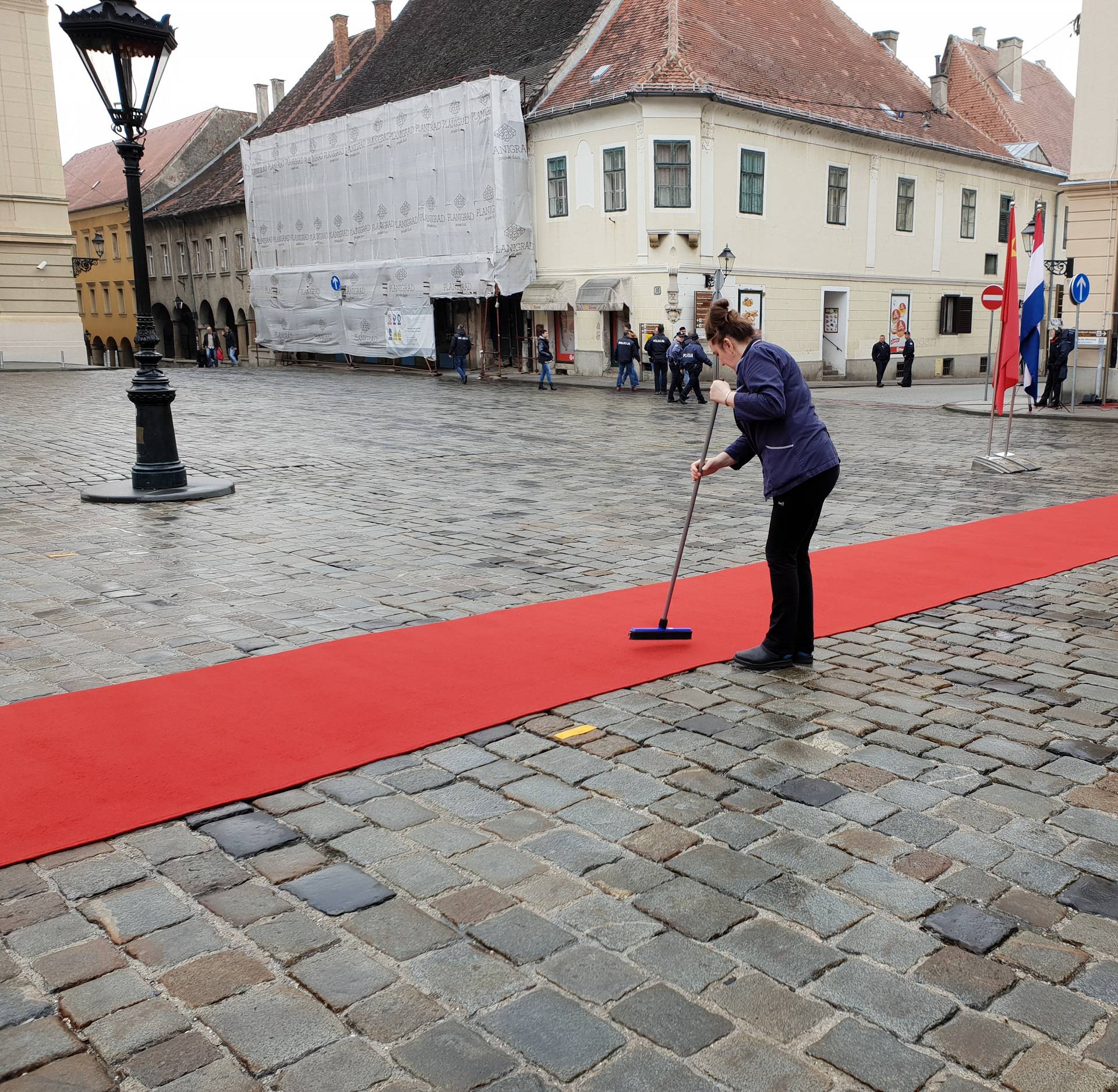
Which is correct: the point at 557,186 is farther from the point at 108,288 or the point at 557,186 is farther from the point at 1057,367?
the point at 108,288

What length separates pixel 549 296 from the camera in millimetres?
32656

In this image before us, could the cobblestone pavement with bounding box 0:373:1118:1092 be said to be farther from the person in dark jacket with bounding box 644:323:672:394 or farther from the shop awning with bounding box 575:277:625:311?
the shop awning with bounding box 575:277:625:311

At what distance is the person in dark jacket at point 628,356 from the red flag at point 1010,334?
48.4 feet

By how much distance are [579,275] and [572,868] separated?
29.8 m

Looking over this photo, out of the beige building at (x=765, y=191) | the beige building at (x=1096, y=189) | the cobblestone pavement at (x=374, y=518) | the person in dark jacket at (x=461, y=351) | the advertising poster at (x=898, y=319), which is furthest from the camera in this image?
the advertising poster at (x=898, y=319)

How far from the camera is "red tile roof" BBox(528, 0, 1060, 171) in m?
30.1

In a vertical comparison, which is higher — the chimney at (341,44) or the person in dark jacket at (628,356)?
the chimney at (341,44)

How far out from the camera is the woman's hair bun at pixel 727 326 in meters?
5.24

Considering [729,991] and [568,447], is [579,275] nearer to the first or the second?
[568,447]

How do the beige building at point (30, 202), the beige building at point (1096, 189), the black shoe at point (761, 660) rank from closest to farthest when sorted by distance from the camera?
the black shoe at point (761, 660), the beige building at point (1096, 189), the beige building at point (30, 202)

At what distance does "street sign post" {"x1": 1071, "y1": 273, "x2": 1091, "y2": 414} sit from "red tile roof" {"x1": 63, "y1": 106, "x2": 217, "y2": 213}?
43.9 m

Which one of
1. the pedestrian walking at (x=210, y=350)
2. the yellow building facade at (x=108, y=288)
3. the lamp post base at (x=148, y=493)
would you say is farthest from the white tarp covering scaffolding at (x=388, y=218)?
the lamp post base at (x=148, y=493)

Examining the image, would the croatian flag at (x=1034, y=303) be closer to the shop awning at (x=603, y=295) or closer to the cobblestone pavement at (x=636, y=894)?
the cobblestone pavement at (x=636, y=894)

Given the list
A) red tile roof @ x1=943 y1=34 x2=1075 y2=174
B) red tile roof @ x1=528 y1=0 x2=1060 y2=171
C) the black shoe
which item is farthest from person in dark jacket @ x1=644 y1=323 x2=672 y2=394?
red tile roof @ x1=943 y1=34 x2=1075 y2=174
